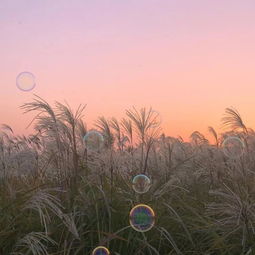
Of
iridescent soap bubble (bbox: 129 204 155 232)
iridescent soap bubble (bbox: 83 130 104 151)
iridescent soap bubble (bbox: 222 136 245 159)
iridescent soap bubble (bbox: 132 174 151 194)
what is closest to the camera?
iridescent soap bubble (bbox: 129 204 155 232)

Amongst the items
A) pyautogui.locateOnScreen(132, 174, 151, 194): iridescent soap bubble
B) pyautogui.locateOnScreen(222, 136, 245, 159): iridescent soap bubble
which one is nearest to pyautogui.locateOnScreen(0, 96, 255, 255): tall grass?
pyautogui.locateOnScreen(132, 174, 151, 194): iridescent soap bubble

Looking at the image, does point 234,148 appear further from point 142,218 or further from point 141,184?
point 142,218

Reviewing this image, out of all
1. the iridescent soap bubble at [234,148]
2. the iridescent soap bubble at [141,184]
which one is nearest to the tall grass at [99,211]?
the iridescent soap bubble at [141,184]

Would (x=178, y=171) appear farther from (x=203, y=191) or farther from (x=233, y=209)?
(x=233, y=209)

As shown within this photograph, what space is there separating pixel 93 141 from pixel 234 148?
9.72 feet

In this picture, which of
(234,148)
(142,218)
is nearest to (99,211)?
(142,218)

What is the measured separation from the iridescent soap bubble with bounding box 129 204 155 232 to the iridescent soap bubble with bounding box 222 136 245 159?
2.83 meters

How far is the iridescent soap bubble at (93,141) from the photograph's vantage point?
6.20 m

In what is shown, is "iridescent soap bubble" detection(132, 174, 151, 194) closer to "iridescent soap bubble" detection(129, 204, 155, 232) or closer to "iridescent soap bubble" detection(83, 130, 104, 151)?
"iridescent soap bubble" detection(129, 204, 155, 232)

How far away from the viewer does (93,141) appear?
6367 millimetres

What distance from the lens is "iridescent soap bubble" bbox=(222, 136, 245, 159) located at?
7.44 metres

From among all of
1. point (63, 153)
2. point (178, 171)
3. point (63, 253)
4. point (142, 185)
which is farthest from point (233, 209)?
point (178, 171)

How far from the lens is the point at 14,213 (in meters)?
4.62

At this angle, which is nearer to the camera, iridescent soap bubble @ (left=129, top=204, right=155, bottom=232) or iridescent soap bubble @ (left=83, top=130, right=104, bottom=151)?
iridescent soap bubble @ (left=129, top=204, right=155, bottom=232)
